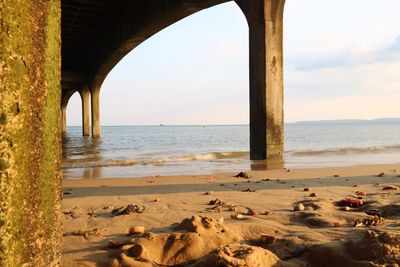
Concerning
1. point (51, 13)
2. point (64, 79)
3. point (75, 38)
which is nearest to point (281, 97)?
point (51, 13)

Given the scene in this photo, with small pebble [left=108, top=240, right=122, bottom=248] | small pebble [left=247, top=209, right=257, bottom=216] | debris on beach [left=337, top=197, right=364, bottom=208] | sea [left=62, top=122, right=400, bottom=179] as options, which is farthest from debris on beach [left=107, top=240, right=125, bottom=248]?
sea [left=62, top=122, right=400, bottom=179]

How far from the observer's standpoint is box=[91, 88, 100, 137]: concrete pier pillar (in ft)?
92.2

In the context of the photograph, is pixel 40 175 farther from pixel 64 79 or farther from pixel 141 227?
pixel 64 79

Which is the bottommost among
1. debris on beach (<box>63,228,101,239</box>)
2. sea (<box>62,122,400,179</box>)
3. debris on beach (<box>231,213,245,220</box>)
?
sea (<box>62,122,400,179</box>)

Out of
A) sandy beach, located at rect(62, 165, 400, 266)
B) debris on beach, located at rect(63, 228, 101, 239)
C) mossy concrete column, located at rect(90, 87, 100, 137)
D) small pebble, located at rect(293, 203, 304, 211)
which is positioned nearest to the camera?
sandy beach, located at rect(62, 165, 400, 266)

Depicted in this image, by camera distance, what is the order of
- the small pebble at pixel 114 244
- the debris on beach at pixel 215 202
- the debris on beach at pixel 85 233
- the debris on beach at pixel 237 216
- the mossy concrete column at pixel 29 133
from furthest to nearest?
1. the debris on beach at pixel 215 202
2. the debris on beach at pixel 237 216
3. the debris on beach at pixel 85 233
4. the small pebble at pixel 114 244
5. the mossy concrete column at pixel 29 133

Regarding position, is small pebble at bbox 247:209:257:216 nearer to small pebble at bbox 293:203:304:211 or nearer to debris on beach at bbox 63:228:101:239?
small pebble at bbox 293:203:304:211

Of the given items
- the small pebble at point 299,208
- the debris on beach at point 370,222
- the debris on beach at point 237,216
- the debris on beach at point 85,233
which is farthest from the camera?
the small pebble at point 299,208

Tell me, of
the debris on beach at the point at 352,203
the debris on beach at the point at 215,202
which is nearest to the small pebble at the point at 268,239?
the debris on beach at the point at 215,202

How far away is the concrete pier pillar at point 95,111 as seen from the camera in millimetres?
28109

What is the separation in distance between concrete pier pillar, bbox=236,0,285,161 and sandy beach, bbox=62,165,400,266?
4.12 m

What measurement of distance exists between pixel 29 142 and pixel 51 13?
0.58 meters

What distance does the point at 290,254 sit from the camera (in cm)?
228

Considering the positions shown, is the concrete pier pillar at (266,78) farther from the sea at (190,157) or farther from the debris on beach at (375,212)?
the debris on beach at (375,212)
